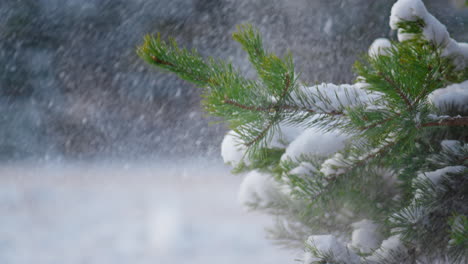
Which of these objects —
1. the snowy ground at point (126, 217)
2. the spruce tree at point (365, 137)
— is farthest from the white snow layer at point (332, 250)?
the snowy ground at point (126, 217)

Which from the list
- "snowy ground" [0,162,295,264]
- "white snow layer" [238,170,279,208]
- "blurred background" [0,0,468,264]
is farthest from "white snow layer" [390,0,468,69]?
"blurred background" [0,0,468,264]

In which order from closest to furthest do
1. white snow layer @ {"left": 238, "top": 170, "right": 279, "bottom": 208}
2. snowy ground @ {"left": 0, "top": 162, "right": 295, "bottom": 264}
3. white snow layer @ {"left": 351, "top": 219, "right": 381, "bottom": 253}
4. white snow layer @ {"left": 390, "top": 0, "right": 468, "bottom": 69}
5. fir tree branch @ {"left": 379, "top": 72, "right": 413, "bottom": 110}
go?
fir tree branch @ {"left": 379, "top": 72, "right": 413, "bottom": 110}, white snow layer @ {"left": 390, "top": 0, "right": 468, "bottom": 69}, white snow layer @ {"left": 351, "top": 219, "right": 381, "bottom": 253}, white snow layer @ {"left": 238, "top": 170, "right": 279, "bottom": 208}, snowy ground @ {"left": 0, "top": 162, "right": 295, "bottom": 264}

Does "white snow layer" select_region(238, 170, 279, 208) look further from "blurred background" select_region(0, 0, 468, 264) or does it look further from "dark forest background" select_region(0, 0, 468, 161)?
"dark forest background" select_region(0, 0, 468, 161)

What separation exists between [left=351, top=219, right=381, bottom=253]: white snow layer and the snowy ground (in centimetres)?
135

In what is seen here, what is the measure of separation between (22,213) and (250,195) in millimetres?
3417

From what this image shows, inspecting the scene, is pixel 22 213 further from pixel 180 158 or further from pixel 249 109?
pixel 249 109

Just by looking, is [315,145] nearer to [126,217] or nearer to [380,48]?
[380,48]

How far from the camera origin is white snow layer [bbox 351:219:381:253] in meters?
0.72

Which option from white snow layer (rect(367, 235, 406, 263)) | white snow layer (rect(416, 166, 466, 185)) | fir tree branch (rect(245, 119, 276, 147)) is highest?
fir tree branch (rect(245, 119, 276, 147))

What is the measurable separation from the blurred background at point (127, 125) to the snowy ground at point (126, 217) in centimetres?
1

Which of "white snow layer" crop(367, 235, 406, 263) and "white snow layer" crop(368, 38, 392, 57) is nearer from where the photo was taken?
"white snow layer" crop(368, 38, 392, 57)

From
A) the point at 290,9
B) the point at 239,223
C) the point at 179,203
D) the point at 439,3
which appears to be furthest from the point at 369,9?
the point at 179,203

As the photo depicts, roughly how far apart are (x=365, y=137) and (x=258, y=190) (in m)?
0.40

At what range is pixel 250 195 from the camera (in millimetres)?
864
